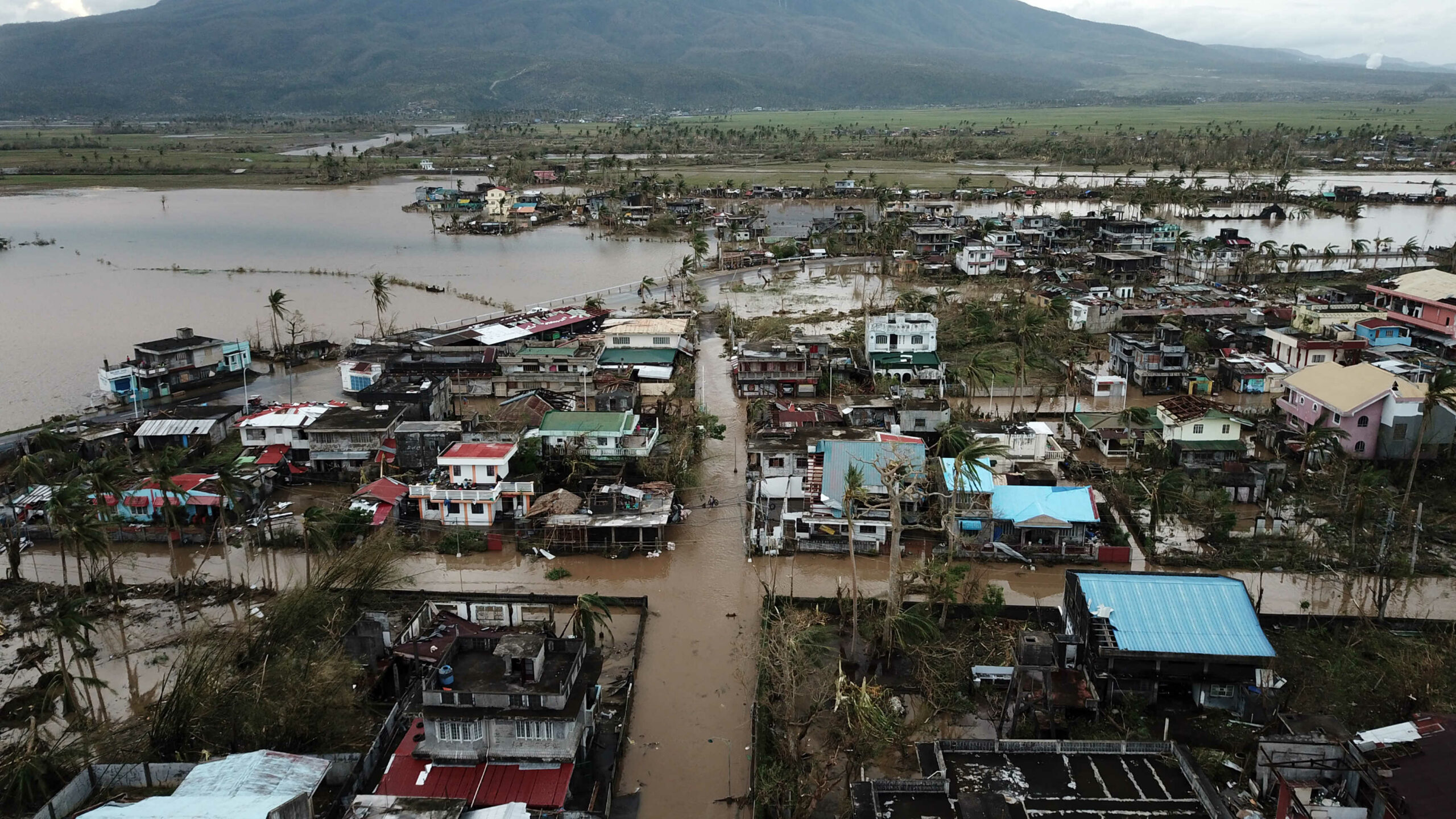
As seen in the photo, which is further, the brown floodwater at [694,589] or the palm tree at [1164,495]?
the palm tree at [1164,495]

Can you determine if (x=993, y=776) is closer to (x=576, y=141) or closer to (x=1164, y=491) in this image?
(x=1164, y=491)

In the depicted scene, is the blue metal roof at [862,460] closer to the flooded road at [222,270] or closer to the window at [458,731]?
the window at [458,731]

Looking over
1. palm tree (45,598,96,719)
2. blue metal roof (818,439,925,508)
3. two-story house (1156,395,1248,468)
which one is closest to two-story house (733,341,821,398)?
blue metal roof (818,439,925,508)

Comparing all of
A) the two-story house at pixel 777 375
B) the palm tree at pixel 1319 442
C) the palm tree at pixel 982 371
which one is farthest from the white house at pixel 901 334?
the palm tree at pixel 1319 442

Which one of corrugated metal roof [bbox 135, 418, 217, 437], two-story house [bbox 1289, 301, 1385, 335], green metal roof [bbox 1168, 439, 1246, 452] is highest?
two-story house [bbox 1289, 301, 1385, 335]

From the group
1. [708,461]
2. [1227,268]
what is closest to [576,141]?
[1227,268]

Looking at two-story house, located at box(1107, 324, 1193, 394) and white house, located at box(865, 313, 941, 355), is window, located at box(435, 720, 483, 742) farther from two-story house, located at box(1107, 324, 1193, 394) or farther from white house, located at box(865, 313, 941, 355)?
two-story house, located at box(1107, 324, 1193, 394)
